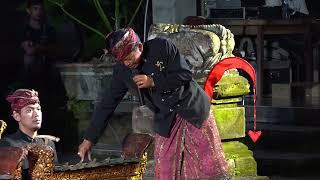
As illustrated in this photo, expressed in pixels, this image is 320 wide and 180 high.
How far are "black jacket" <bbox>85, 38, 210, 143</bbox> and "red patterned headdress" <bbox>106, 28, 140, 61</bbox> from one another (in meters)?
0.23

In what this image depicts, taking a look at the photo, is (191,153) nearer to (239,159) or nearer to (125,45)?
(125,45)

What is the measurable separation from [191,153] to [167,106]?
1.23 feet

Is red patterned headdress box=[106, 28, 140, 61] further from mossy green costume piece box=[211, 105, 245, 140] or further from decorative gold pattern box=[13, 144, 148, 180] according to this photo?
mossy green costume piece box=[211, 105, 245, 140]

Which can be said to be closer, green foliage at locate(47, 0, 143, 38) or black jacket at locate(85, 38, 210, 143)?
black jacket at locate(85, 38, 210, 143)

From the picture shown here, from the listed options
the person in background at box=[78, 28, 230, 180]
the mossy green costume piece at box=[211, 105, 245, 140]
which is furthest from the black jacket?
the mossy green costume piece at box=[211, 105, 245, 140]

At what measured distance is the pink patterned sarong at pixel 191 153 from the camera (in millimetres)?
5449

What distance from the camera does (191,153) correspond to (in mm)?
5508

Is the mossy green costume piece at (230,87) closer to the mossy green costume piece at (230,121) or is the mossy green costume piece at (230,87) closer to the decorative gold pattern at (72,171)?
the mossy green costume piece at (230,121)

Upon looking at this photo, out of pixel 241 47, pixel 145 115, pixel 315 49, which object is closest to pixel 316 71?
pixel 315 49

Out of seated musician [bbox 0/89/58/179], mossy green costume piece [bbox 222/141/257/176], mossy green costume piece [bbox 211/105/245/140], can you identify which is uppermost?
seated musician [bbox 0/89/58/179]

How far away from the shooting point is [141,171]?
185 inches

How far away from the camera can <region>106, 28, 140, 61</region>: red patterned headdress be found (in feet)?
16.2

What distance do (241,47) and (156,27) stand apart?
7.44m

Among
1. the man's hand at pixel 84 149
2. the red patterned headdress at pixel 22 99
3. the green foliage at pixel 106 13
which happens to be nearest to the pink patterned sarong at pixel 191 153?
the man's hand at pixel 84 149
